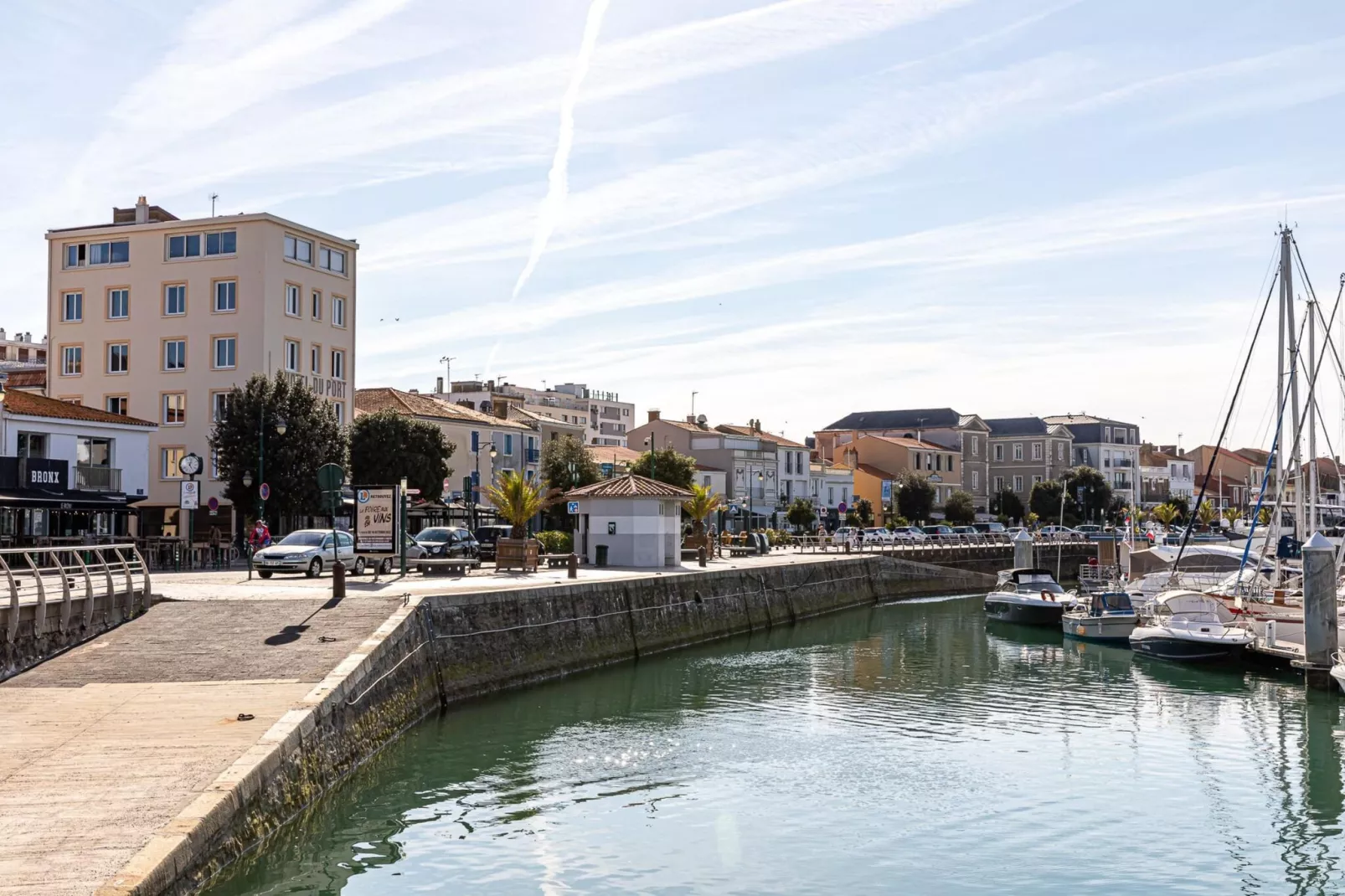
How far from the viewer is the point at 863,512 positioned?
374ft

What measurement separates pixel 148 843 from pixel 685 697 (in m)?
20.5

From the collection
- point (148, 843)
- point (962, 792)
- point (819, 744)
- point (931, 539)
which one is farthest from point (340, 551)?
point (931, 539)

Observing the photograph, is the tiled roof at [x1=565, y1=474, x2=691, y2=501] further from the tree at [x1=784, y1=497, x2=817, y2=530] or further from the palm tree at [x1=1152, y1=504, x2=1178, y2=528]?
the palm tree at [x1=1152, y1=504, x2=1178, y2=528]

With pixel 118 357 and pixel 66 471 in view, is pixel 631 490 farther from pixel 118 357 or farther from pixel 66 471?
pixel 118 357

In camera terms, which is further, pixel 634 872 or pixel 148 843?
pixel 634 872

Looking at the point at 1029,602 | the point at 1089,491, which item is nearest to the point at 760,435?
the point at 1089,491

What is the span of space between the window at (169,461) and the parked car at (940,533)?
49746mm

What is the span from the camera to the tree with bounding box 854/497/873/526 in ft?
373

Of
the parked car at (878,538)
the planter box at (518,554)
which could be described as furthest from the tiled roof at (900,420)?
the planter box at (518,554)

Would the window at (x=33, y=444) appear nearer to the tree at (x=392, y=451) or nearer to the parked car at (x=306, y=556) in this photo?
the parked car at (x=306, y=556)

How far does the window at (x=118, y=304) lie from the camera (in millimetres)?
71375

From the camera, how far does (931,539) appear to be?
92875 millimetres

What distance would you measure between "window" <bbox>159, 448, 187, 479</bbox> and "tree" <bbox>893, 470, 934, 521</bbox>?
222ft

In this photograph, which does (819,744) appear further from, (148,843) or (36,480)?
(36,480)
